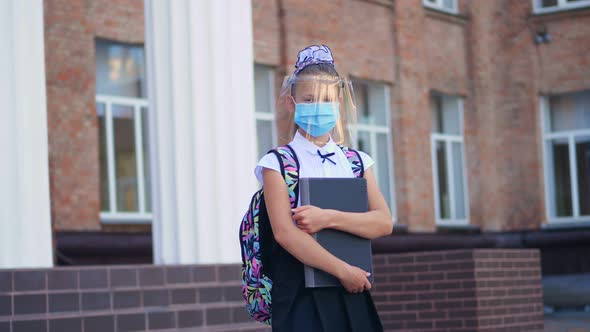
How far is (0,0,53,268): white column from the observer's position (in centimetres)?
819

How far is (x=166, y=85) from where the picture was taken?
9617 mm

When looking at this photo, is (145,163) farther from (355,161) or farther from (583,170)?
(355,161)

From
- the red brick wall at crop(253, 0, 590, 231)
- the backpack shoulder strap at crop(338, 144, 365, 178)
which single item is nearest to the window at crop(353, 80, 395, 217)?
the red brick wall at crop(253, 0, 590, 231)

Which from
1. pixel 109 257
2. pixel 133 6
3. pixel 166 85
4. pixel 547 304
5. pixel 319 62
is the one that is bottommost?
pixel 547 304

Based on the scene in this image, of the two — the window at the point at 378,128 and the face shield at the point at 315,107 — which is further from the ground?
the window at the point at 378,128

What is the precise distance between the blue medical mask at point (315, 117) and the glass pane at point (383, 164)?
610 inches

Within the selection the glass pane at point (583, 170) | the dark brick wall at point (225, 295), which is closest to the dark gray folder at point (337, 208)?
the dark brick wall at point (225, 295)

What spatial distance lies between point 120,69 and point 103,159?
1276 mm

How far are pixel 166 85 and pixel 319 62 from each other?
18.8 ft

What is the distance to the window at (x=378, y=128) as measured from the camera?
63.1 ft

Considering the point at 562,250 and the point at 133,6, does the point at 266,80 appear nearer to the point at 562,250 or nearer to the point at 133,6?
the point at 133,6

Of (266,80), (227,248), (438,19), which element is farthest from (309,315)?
(438,19)

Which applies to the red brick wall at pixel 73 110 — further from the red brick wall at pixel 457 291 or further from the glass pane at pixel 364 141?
the glass pane at pixel 364 141

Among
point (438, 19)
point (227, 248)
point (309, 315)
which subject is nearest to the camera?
point (309, 315)
